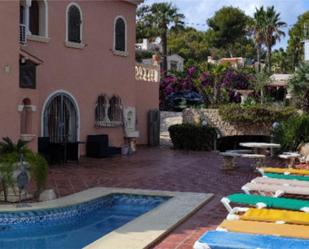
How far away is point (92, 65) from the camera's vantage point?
2036 centimetres

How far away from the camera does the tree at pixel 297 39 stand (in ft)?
192

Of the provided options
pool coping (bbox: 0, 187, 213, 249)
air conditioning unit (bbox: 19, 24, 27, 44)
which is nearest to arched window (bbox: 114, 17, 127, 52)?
air conditioning unit (bbox: 19, 24, 27, 44)

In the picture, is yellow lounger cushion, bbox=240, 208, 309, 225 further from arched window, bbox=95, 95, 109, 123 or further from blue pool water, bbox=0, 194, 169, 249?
arched window, bbox=95, 95, 109, 123

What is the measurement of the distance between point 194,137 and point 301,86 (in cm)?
665

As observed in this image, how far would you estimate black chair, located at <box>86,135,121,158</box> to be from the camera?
64.0ft

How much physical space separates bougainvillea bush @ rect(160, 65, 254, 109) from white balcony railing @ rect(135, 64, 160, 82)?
522 cm

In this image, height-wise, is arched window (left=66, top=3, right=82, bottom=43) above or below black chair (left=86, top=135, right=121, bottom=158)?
above

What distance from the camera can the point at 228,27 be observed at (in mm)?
68000

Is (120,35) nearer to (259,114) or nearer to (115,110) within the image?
(115,110)

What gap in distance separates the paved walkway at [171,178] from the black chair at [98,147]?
24.8 inches

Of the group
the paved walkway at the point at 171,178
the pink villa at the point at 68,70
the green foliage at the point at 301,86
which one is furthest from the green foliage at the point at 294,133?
the green foliage at the point at 301,86

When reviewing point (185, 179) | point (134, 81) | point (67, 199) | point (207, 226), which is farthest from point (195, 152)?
point (207, 226)

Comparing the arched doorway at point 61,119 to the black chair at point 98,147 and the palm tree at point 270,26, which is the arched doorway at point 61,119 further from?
the palm tree at point 270,26

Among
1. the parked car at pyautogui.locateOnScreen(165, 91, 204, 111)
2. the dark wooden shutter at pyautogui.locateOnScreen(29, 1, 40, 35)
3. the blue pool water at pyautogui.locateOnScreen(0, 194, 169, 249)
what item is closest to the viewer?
the blue pool water at pyautogui.locateOnScreen(0, 194, 169, 249)
